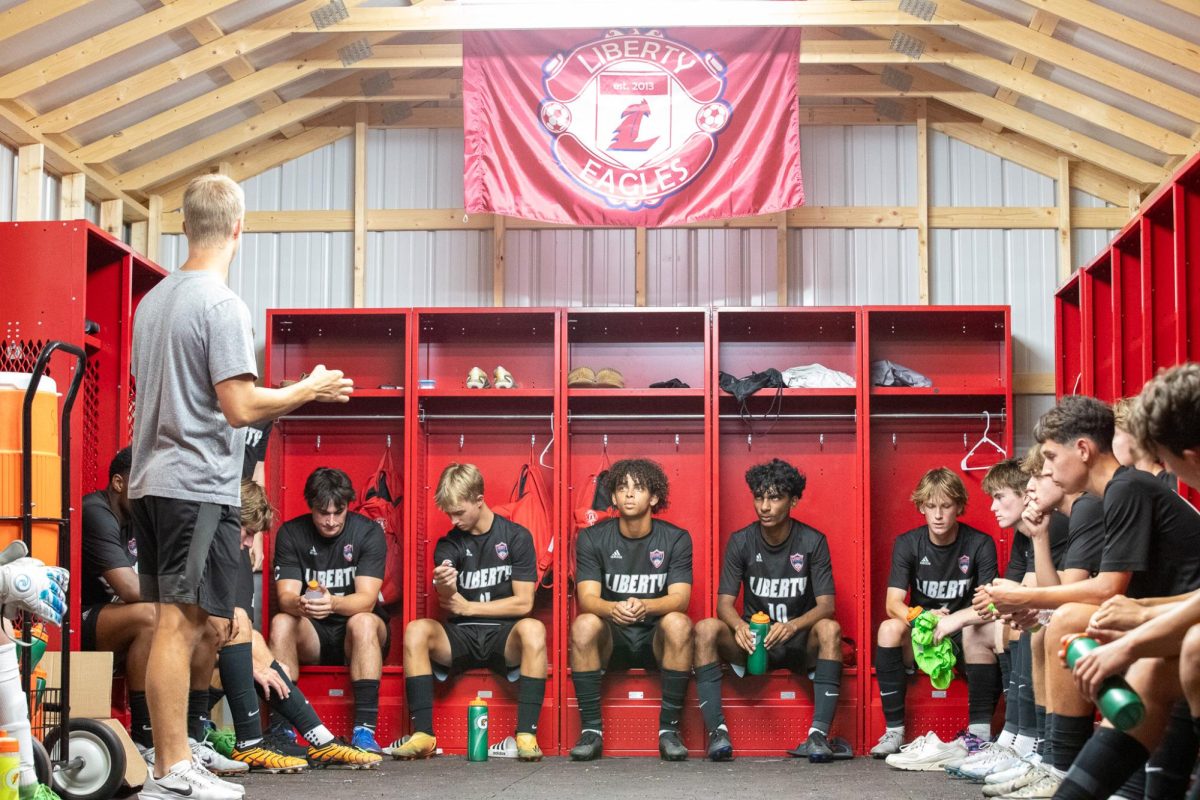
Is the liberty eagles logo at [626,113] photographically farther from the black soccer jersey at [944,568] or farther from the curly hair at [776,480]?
the black soccer jersey at [944,568]

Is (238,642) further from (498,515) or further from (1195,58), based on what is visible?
(1195,58)

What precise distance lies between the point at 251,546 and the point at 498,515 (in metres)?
1.15

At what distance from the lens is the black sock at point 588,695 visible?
20.4ft

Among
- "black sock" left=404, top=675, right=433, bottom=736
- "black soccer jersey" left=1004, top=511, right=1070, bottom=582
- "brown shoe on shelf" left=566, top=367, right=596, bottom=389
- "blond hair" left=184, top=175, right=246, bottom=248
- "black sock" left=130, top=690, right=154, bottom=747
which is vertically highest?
"blond hair" left=184, top=175, right=246, bottom=248

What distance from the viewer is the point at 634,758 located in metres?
6.19

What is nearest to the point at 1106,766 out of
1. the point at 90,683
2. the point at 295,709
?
the point at 90,683

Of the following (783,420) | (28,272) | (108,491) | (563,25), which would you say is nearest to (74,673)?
(108,491)

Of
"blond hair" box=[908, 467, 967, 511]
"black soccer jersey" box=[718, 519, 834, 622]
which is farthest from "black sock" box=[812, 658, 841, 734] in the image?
"blond hair" box=[908, 467, 967, 511]

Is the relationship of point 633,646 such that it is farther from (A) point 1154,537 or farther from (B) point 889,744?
(A) point 1154,537

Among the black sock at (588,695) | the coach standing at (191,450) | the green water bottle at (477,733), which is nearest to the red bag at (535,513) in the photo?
the black sock at (588,695)

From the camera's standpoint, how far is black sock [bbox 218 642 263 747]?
5.62 metres

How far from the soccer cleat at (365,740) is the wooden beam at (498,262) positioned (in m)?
2.44

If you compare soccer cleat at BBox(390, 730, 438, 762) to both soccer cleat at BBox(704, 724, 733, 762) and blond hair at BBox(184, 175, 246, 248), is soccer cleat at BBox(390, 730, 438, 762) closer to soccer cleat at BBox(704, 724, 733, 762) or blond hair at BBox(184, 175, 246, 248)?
soccer cleat at BBox(704, 724, 733, 762)

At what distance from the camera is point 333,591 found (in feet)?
22.4
